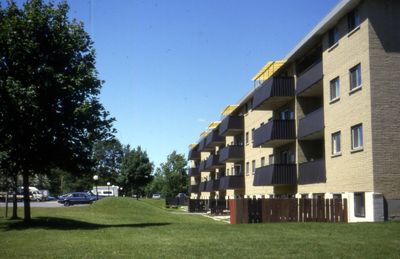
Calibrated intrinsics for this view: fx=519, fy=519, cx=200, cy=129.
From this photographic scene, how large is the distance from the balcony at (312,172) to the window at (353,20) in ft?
25.2

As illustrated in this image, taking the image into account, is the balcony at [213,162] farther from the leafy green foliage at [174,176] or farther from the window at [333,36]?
the leafy green foliage at [174,176]

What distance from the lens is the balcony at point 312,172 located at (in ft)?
93.9

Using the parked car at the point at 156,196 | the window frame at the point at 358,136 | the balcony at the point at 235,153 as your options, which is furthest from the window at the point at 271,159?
the parked car at the point at 156,196

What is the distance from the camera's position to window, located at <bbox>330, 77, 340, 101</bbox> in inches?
1056

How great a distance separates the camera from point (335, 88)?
27.3 meters

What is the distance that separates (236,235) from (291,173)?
16.0 meters

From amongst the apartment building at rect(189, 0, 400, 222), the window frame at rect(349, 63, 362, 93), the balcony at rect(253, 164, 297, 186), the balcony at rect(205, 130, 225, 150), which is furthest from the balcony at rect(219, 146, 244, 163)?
the window frame at rect(349, 63, 362, 93)

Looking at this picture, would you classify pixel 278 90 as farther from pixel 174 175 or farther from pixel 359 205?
pixel 174 175

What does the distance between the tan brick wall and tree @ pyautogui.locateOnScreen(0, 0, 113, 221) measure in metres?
11.6

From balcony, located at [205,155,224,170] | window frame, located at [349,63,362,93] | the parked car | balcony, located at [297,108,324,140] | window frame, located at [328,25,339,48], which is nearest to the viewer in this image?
window frame, located at [349,63,362,93]

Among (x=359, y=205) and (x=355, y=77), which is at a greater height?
(x=355, y=77)

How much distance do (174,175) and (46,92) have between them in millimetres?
91491

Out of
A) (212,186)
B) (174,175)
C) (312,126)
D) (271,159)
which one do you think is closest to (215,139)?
(212,186)

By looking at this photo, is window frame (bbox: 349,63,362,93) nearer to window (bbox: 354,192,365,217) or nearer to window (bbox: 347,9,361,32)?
window (bbox: 347,9,361,32)
